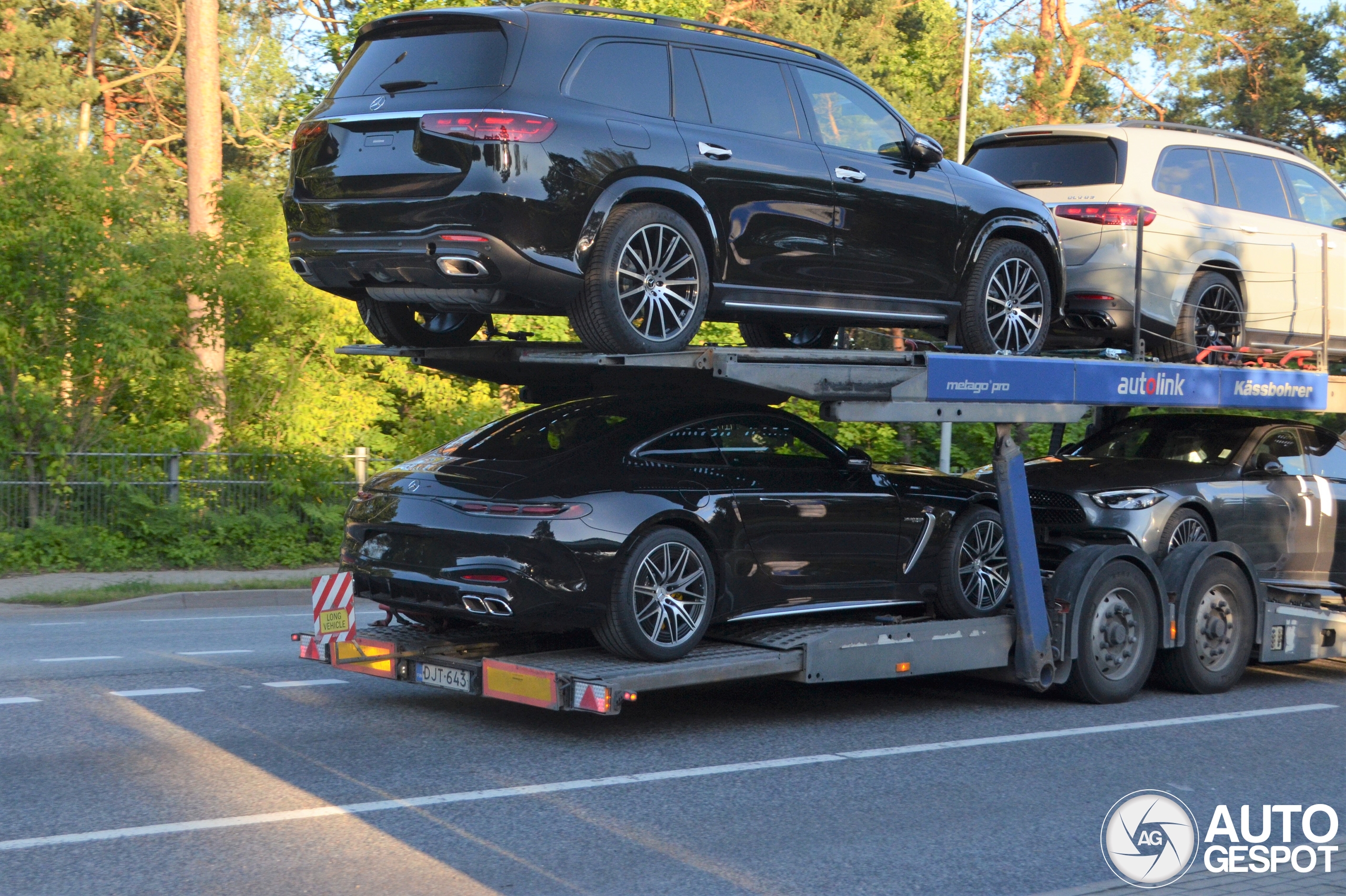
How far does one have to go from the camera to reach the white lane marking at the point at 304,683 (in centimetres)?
916

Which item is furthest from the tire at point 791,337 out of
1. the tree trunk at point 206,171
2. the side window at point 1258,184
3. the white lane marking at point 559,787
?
the tree trunk at point 206,171

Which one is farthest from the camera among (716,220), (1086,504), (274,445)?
(274,445)

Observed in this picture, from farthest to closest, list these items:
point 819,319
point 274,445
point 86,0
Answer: point 86,0, point 274,445, point 819,319

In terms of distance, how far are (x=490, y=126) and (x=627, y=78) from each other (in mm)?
996

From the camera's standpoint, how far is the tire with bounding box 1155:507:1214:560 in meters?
9.88

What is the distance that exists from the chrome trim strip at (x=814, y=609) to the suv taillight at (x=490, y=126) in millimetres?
2760

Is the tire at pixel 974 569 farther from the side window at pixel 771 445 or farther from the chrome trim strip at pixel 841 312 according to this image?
the chrome trim strip at pixel 841 312

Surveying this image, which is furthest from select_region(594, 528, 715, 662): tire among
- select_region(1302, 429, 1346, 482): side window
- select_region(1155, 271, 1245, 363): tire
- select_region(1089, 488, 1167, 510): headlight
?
select_region(1302, 429, 1346, 482): side window

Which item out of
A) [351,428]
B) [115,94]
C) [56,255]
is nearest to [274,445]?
[351,428]

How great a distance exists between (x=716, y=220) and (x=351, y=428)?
11.8 meters

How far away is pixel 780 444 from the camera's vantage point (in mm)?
8242

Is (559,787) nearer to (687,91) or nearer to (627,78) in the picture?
(627,78)

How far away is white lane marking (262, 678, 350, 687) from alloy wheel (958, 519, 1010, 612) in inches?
158

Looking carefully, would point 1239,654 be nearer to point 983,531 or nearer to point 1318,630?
point 1318,630
